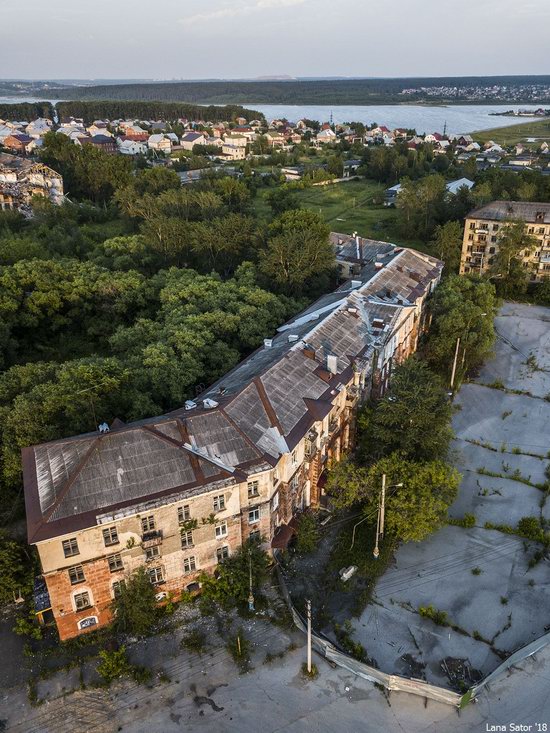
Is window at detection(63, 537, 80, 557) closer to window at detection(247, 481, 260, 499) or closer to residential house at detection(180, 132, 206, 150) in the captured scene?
window at detection(247, 481, 260, 499)

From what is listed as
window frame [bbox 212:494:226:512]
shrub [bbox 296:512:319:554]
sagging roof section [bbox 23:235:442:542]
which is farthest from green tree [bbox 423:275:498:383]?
window frame [bbox 212:494:226:512]

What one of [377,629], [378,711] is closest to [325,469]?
[377,629]

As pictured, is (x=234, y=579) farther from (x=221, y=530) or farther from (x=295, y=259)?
(x=295, y=259)

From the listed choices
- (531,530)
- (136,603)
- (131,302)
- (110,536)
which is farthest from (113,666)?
(131,302)

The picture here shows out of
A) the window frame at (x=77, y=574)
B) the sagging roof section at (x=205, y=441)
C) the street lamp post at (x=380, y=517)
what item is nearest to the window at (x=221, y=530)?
the sagging roof section at (x=205, y=441)

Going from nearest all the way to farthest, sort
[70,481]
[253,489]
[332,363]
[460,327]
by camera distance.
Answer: [70,481], [253,489], [332,363], [460,327]

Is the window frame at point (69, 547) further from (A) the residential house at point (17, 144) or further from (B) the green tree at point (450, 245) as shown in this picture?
(A) the residential house at point (17, 144)
